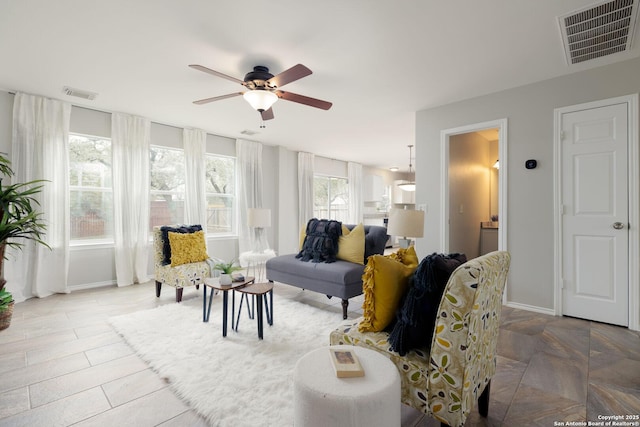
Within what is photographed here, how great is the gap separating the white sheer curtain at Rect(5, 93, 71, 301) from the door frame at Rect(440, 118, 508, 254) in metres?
5.04

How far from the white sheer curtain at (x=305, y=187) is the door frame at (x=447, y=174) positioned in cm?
365

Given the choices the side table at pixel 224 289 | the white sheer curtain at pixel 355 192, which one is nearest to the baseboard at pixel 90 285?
the side table at pixel 224 289

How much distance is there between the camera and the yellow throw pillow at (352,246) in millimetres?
3547

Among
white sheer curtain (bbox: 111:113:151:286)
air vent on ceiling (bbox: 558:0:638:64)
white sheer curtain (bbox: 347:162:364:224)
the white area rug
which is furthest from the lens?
white sheer curtain (bbox: 347:162:364:224)

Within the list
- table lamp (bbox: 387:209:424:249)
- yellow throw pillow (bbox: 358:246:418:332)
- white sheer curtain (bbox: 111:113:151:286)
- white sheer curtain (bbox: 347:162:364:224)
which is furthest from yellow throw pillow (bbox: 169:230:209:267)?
white sheer curtain (bbox: 347:162:364:224)

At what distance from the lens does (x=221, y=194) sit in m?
5.83

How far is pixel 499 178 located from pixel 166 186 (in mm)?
4994

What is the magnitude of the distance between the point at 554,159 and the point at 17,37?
522 cm

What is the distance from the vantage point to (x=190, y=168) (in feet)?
17.0

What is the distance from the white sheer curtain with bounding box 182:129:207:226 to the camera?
5.14m

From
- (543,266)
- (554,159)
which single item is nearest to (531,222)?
(543,266)

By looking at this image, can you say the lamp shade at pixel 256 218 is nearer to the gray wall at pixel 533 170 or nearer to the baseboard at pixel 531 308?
the gray wall at pixel 533 170

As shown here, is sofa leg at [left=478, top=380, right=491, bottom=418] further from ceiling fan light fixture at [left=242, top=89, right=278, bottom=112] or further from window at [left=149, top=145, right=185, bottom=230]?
window at [left=149, top=145, right=185, bottom=230]

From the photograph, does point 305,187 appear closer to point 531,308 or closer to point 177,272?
point 177,272
